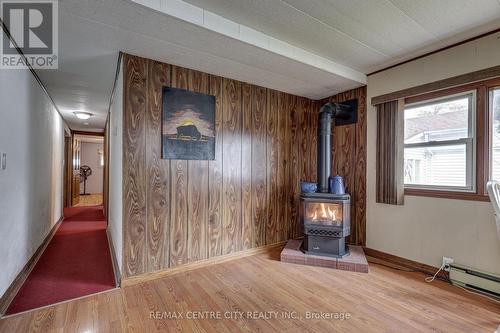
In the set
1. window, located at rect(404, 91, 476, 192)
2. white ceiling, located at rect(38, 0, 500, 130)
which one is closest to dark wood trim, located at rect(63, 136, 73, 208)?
white ceiling, located at rect(38, 0, 500, 130)

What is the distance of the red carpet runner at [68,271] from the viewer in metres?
2.18

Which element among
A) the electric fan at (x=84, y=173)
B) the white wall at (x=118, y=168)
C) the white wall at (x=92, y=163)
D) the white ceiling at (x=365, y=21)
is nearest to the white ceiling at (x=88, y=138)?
the white wall at (x=92, y=163)

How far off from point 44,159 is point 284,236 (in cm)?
364

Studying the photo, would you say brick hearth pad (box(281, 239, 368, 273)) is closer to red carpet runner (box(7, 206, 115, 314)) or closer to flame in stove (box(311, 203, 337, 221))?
flame in stove (box(311, 203, 337, 221))

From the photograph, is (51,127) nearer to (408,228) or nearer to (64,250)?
(64,250)

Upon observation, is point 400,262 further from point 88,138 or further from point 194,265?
point 88,138

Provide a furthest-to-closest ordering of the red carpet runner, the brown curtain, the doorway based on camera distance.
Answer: the doorway, the brown curtain, the red carpet runner

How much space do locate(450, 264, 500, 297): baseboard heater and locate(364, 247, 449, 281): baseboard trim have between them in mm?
113

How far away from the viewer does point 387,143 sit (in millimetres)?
3045

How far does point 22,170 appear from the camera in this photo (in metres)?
2.51

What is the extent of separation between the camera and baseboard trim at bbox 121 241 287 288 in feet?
7.92

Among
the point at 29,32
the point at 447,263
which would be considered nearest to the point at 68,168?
the point at 29,32

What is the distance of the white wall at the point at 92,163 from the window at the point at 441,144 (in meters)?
10.1

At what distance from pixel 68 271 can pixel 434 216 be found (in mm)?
4104
